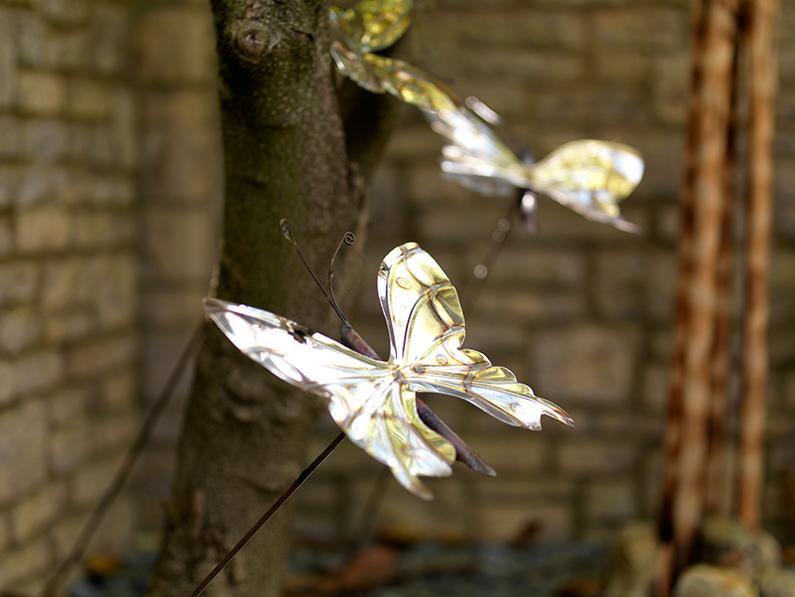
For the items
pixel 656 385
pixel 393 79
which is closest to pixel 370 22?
pixel 393 79

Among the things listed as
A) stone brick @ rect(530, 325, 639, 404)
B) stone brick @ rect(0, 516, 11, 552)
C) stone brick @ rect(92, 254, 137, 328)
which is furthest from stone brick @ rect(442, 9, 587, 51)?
stone brick @ rect(0, 516, 11, 552)

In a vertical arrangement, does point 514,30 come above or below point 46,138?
above

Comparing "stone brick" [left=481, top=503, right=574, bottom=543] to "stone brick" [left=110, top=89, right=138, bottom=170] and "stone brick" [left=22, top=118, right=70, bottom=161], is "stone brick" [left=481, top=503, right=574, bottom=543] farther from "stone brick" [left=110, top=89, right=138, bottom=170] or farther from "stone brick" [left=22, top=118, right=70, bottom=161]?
"stone brick" [left=22, top=118, right=70, bottom=161]

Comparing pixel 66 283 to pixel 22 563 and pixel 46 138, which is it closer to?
pixel 46 138

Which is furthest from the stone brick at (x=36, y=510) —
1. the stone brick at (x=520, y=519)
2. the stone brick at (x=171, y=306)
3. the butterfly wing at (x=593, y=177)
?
the butterfly wing at (x=593, y=177)

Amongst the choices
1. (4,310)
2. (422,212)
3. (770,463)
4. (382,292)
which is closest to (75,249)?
(4,310)

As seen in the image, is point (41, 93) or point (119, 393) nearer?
point (41, 93)
